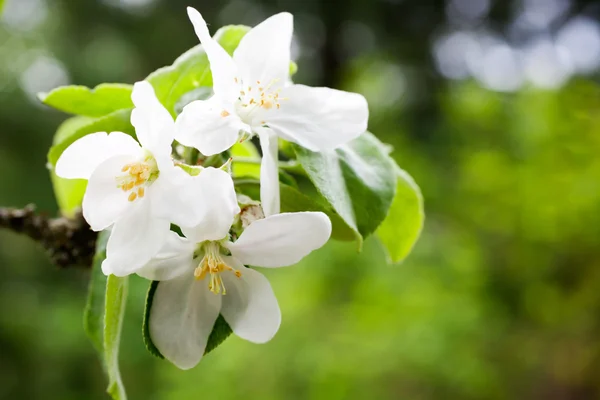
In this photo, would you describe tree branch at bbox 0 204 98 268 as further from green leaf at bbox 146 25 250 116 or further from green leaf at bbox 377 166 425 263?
green leaf at bbox 377 166 425 263

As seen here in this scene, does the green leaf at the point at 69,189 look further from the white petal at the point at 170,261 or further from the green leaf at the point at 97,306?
the white petal at the point at 170,261

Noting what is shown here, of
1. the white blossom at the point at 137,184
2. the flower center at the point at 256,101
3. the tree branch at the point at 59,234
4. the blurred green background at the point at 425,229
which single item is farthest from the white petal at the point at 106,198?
the blurred green background at the point at 425,229

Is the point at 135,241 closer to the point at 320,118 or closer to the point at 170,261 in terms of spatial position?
the point at 170,261

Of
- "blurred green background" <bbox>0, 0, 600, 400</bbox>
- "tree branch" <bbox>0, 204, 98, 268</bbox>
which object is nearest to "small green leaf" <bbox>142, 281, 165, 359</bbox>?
"tree branch" <bbox>0, 204, 98, 268</bbox>

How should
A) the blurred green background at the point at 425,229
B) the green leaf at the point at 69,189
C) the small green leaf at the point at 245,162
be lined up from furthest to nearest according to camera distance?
the blurred green background at the point at 425,229 → the green leaf at the point at 69,189 → the small green leaf at the point at 245,162

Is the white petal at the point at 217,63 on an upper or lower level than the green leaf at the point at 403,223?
upper

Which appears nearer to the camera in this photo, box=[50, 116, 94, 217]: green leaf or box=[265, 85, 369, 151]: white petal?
box=[265, 85, 369, 151]: white petal

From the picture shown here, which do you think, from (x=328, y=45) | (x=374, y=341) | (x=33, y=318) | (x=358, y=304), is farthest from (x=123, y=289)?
(x=328, y=45)
